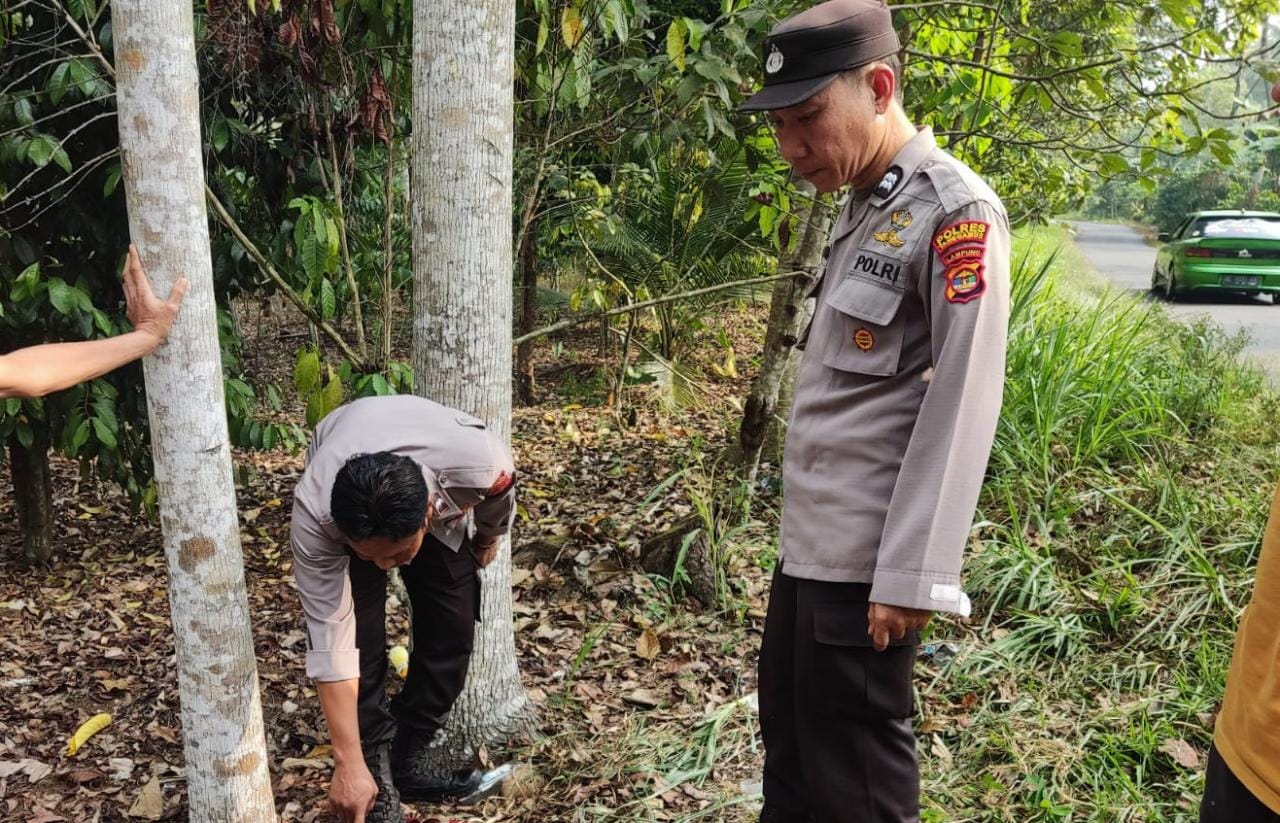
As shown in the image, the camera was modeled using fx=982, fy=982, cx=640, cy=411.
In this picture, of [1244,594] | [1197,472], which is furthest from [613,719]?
[1197,472]

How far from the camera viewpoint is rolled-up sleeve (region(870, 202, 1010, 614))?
1763 mm

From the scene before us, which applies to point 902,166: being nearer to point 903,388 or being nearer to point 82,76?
point 903,388

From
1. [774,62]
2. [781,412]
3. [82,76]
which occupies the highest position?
[774,62]

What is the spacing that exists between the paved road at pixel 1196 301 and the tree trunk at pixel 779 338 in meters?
4.62

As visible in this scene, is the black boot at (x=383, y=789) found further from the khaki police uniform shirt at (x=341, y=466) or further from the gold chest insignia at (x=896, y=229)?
the gold chest insignia at (x=896, y=229)

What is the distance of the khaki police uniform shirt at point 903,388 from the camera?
1.78m

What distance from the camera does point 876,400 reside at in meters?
1.93

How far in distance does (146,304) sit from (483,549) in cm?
114

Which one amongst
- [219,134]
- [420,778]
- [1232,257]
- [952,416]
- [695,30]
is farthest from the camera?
[1232,257]

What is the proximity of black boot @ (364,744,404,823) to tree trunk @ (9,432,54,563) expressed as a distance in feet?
8.37

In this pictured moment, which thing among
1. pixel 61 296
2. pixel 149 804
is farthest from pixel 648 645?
pixel 61 296

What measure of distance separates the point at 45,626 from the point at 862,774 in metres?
3.81

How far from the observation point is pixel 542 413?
7.40 meters

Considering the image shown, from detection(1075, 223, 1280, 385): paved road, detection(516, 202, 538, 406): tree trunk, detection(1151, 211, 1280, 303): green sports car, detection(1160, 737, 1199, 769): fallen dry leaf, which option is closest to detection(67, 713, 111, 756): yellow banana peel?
detection(1160, 737, 1199, 769): fallen dry leaf
